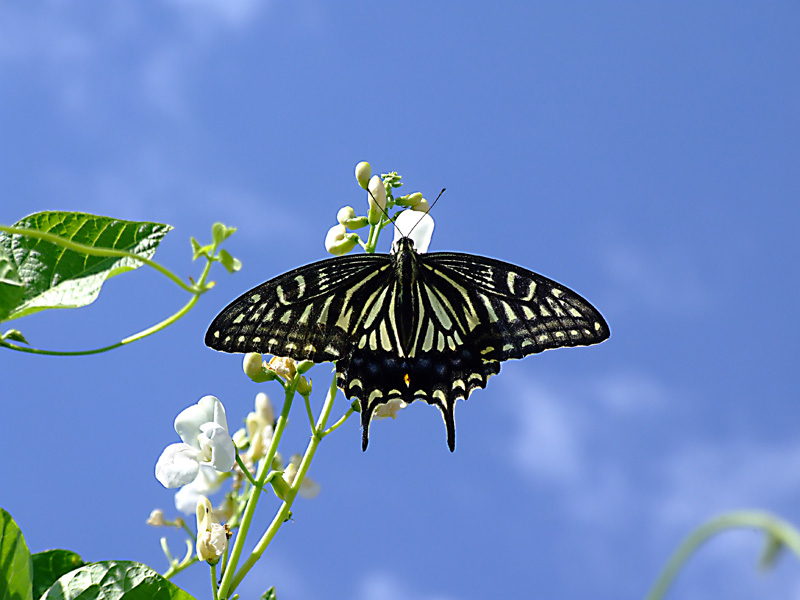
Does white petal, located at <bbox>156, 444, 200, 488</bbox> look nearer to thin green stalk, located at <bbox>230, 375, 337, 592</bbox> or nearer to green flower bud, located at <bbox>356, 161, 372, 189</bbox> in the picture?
thin green stalk, located at <bbox>230, 375, 337, 592</bbox>

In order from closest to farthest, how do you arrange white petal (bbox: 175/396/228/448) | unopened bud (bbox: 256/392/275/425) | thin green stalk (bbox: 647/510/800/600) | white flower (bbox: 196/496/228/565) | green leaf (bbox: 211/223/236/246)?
thin green stalk (bbox: 647/510/800/600), green leaf (bbox: 211/223/236/246), white flower (bbox: 196/496/228/565), white petal (bbox: 175/396/228/448), unopened bud (bbox: 256/392/275/425)

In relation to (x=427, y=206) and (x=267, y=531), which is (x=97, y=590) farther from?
(x=427, y=206)

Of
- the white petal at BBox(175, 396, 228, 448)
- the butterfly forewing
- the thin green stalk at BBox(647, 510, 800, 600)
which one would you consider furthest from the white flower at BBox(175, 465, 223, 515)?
the thin green stalk at BBox(647, 510, 800, 600)

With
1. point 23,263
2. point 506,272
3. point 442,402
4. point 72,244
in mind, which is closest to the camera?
point 72,244

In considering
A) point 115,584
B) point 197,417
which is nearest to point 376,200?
point 197,417

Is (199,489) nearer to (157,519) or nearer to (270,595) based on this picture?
(157,519)

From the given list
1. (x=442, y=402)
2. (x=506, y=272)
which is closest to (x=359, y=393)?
(x=442, y=402)
